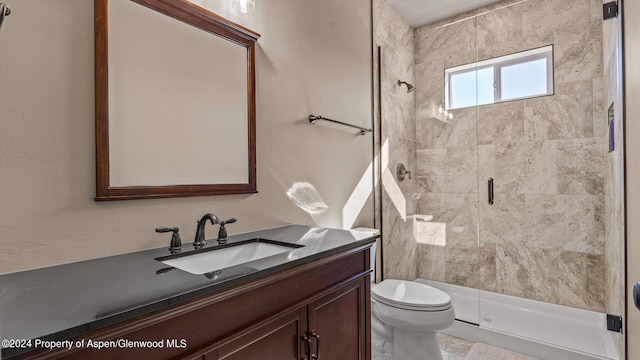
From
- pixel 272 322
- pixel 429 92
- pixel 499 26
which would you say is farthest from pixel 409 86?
pixel 272 322

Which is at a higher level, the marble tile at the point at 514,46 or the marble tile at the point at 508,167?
the marble tile at the point at 514,46

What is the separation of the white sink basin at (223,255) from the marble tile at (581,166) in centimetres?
250

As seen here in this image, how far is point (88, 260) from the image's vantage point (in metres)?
1.01

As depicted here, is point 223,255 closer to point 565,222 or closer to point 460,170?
point 460,170

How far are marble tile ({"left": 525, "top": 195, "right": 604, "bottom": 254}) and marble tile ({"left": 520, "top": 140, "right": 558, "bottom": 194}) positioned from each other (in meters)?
0.07

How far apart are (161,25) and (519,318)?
3.14 metres

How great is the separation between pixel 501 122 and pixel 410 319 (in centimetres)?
205

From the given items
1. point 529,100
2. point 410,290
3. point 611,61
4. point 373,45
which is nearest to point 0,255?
point 410,290

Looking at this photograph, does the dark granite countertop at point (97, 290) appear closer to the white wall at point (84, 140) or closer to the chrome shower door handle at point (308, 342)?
the white wall at point (84, 140)

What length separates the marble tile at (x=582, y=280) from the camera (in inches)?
96.7

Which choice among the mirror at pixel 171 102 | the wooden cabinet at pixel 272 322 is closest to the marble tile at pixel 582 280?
the wooden cabinet at pixel 272 322

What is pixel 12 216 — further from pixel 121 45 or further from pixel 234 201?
pixel 234 201

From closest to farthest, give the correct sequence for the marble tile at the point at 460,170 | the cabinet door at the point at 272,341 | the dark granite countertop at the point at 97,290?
1. the dark granite countertop at the point at 97,290
2. the cabinet door at the point at 272,341
3. the marble tile at the point at 460,170

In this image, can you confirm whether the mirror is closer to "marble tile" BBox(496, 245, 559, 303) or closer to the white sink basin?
the white sink basin
